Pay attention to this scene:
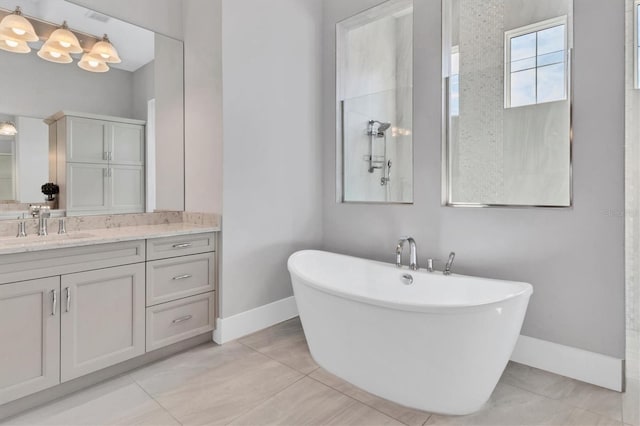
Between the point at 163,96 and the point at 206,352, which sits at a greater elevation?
the point at 163,96

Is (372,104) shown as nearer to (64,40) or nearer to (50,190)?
(64,40)

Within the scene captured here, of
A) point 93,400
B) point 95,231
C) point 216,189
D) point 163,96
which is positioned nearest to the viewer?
point 93,400

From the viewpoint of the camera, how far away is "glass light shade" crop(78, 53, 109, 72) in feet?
7.29

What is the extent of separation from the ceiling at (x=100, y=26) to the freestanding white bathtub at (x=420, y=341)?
6.63 ft

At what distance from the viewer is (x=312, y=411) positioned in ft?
5.31

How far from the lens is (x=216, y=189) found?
2402 millimetres

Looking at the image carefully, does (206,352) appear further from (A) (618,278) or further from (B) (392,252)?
(A) (618,278)

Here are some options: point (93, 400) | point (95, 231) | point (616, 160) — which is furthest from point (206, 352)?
point (616, 160)

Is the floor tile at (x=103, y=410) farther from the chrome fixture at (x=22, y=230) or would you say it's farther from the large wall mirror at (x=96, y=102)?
the large wall mirror at (x=96, y=102)

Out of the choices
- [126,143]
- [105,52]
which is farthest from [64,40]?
[126,143]

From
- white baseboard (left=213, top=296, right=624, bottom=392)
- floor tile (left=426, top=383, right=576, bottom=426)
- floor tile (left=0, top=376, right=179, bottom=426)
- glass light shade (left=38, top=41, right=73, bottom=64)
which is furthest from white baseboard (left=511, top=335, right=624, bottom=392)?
glass light shade (left=38, top=41, right=73, bottom=64)

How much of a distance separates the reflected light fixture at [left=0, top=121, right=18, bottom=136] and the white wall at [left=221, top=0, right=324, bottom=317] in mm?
1210

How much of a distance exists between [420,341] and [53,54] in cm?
272

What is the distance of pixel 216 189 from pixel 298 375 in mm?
1358
